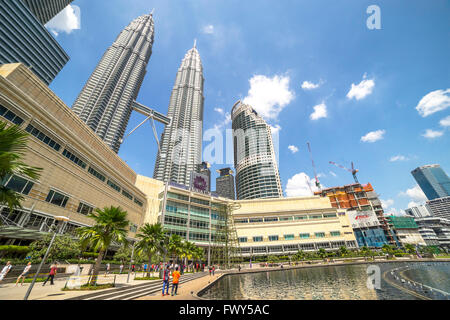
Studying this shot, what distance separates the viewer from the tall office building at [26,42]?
72500mm

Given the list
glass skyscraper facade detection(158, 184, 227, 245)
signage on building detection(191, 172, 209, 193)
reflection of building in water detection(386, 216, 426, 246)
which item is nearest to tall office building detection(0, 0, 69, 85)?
glass skyscraper facade detection(158, 184, 227, 245)

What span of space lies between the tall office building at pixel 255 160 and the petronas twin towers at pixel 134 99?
37040mm

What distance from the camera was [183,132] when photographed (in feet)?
513

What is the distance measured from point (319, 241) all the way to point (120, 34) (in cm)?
20814

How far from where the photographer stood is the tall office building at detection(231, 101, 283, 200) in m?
132

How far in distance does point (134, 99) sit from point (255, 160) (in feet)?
340

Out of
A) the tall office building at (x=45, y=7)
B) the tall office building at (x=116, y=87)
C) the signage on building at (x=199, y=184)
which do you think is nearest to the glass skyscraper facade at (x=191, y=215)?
the signage on building at (x=199, y=184)

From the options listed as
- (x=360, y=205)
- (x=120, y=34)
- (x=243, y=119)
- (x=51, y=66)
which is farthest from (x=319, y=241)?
(x=120, y=34)

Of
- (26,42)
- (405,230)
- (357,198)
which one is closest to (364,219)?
(357,198)

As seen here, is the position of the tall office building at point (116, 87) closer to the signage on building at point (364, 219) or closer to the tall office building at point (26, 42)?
the tall office building at point (26, 42)

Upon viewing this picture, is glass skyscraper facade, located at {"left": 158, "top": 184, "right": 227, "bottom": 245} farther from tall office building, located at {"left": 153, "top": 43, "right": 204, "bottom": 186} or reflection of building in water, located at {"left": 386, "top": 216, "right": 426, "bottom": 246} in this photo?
reflection of building in water, located at {"left": 386, "top": 216, "right": 426, "bottom": 246}

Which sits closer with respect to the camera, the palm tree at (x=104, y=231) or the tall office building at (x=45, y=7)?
the palm tree at (x=104, y=231)

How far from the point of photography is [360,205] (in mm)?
115750
